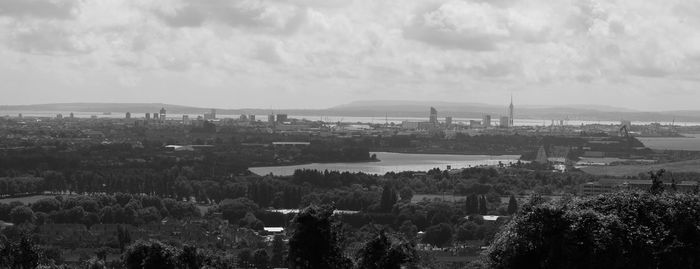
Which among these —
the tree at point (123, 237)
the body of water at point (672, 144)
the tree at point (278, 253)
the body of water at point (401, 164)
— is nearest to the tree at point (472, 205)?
the tree at point (278, 253)

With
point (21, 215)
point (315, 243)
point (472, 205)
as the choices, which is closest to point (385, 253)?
point (315, 243)

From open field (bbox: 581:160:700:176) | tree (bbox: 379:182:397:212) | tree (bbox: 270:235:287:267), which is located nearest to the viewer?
tree (bbox: 270:235:287:267)

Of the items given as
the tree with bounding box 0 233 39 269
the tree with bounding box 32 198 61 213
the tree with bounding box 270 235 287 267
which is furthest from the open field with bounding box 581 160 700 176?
the tree with bounding box 0 233 39 269

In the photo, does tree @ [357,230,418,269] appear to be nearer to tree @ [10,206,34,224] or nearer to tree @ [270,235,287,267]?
tree @ [270,235,287,267]

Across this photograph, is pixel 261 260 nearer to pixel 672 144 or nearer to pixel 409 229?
pixel 409 229

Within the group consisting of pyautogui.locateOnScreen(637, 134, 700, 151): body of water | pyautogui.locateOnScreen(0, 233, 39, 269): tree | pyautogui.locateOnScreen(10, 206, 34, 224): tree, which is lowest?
pyautogui.locateOnScreen(10, 206, 34, 224): tree

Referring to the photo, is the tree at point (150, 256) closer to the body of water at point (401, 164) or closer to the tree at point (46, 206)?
the tree at point (46, 206)
